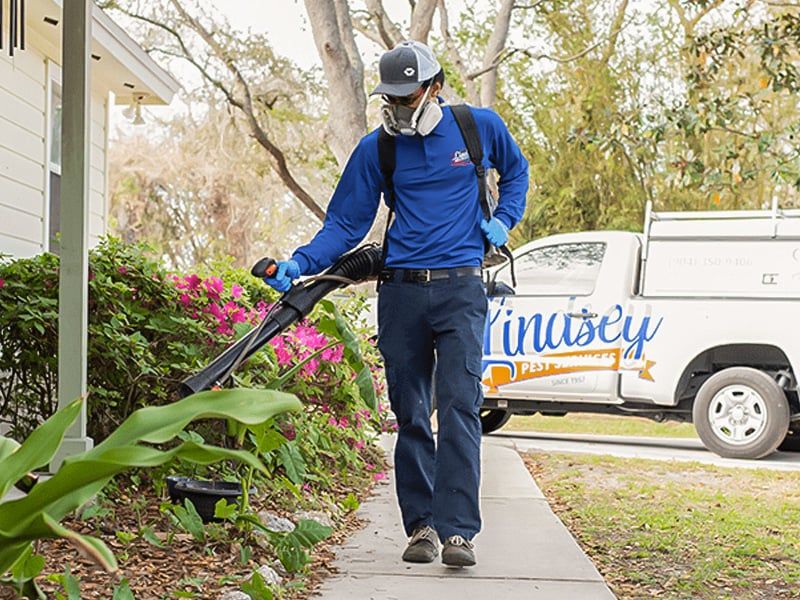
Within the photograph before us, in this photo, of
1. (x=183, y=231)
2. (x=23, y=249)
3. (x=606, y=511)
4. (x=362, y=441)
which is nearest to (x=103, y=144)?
(x=23, y=249)

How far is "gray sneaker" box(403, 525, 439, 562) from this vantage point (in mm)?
4980

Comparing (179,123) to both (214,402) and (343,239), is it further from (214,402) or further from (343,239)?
(214,402)

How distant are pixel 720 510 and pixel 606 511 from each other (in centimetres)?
77

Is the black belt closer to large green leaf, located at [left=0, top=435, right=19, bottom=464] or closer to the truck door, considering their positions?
large green leaf, located at [left=0, top=435, right=19, bottom=464]

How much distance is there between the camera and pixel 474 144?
16.3 feet

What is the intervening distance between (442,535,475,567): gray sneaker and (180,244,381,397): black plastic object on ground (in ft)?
3.60

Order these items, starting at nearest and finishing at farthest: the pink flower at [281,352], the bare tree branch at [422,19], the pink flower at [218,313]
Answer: the pink flower at [218,313]
the pink flower at [281,352]
the bare tree branch at [422,19]

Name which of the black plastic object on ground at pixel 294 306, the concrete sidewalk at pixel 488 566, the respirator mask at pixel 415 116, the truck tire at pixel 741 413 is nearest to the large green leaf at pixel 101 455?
the black plastic object on ground at pixel 294 306

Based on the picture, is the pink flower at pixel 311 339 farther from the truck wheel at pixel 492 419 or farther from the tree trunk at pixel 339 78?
the tree trunk at pixel 339 78

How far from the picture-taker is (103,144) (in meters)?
12.3

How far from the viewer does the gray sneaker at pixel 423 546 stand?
4980 mm

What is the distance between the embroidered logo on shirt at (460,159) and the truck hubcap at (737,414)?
696 cm

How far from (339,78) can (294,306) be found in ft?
34.8

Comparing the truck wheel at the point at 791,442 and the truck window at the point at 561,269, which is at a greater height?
the truck window at the point at 561,269
